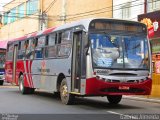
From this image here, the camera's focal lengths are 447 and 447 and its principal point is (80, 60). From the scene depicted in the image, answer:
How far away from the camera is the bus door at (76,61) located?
15852 millimetres

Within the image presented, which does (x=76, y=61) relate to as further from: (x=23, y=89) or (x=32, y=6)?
(x=32, y=6)

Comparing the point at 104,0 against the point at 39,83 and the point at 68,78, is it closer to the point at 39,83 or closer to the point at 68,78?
the point at 39,83

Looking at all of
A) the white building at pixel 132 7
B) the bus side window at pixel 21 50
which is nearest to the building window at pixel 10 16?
the white building at pixel 132 7

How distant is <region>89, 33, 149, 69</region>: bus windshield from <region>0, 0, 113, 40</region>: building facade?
2262cm

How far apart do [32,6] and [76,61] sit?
118 ft

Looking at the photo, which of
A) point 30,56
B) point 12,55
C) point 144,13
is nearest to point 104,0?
point 144,13

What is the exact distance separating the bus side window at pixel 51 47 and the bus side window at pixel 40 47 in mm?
685

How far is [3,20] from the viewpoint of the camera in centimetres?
6650

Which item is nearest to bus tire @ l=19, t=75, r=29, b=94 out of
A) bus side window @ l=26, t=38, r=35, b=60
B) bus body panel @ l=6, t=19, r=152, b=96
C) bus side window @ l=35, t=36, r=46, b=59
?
bus body panel @ l=6, t=19, r=152, b=96

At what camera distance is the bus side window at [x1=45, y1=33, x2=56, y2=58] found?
1842 cm

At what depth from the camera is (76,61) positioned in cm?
1620

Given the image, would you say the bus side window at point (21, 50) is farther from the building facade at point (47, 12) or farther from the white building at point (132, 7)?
the building facade at point (47, 12)

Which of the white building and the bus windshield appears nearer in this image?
the bus windshield

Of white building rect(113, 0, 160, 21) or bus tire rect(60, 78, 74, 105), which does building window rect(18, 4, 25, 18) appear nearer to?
white building rect(113, 0, 160, 21)
